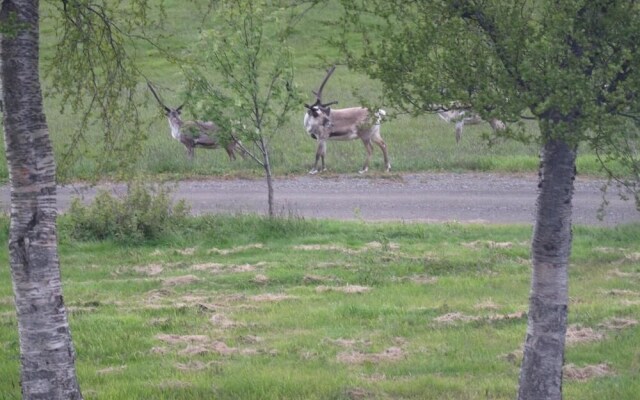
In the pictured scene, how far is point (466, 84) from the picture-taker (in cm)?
588

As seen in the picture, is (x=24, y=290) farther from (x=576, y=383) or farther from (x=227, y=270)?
(x=227, y=270)

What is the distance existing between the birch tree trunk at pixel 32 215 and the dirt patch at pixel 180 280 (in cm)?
538

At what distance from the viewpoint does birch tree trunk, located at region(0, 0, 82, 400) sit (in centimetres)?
628

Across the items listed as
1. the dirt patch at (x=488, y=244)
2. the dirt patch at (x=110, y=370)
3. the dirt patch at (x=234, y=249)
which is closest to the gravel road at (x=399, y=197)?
the dirt patch at (x=234, y=249)

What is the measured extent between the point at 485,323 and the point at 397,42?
173 inches

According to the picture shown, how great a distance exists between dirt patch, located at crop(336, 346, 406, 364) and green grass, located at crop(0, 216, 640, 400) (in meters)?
0.02

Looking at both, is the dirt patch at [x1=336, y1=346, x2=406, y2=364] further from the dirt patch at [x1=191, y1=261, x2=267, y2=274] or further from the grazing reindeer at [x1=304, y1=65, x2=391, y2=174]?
the grazing reindeer at [x1=304, y1=65, x2=391, y2=174]

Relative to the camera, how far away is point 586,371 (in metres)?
8.38

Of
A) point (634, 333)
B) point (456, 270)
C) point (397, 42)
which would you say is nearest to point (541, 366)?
point (397, 42)

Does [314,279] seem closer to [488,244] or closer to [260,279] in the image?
[260,279]

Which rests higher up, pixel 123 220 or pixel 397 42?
pixel 397 42

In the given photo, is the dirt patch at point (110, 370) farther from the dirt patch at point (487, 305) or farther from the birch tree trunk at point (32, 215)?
the dirt patch at point (487, 305)

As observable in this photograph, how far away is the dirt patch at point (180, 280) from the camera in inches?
469

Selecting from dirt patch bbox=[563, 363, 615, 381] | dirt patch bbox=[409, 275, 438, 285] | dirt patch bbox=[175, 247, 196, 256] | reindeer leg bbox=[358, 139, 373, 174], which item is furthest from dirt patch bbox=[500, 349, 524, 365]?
reindeer leg bbox=[358, 139, 373, 174]
